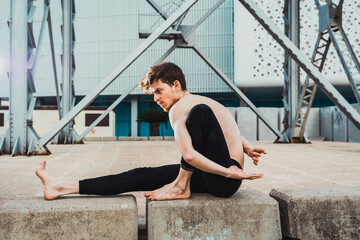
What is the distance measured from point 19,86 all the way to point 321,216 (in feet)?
18.7

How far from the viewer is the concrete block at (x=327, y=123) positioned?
59.3 ft

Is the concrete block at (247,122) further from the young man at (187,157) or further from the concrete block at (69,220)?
the concrete block at (69,220)

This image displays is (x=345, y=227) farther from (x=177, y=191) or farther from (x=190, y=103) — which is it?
(x=190, y=103)

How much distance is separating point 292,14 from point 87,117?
14180mm

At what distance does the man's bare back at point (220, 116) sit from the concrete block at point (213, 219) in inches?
10.9

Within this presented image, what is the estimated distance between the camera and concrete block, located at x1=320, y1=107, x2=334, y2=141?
712 inches

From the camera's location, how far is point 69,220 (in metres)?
1.52

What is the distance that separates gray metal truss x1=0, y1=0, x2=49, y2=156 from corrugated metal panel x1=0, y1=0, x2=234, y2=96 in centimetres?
1871

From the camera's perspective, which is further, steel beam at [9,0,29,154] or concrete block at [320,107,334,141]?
concrete block at [320,107,334,141]

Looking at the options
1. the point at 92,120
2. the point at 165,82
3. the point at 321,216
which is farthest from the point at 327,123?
the point at 165,82

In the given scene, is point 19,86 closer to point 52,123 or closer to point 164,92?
point 164,92

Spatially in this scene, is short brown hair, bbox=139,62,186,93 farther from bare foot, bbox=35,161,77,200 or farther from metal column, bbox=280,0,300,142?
metal column, bbox=280,0,300,142

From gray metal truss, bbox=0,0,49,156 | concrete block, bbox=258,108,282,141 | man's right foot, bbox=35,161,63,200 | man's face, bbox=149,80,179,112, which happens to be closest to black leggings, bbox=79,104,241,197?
man's right foot, bbox=35,161,63,200

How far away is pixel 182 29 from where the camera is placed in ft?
36.9
